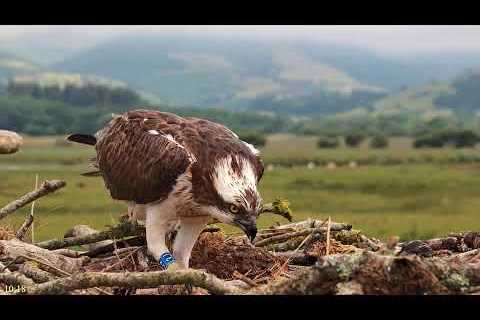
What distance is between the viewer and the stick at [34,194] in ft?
25.7

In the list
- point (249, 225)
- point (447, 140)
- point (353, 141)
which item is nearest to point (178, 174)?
point (249, 225)

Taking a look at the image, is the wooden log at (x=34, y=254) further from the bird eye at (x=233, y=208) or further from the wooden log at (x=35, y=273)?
the bird eye at (x=233, y=208)

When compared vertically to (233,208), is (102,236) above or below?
below

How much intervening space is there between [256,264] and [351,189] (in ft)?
138

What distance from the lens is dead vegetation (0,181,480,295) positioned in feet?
17.0

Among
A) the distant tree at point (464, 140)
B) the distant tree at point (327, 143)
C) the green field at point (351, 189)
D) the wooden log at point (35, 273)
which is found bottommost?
the distant tree at point (327, 143)

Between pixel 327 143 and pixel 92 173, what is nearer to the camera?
pixel 92 173

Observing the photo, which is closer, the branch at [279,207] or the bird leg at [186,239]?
the bird leg at [186,239]

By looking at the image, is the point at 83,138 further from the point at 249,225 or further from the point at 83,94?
the point at 83,94

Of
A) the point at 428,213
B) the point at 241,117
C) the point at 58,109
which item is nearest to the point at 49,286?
the point at 428,213

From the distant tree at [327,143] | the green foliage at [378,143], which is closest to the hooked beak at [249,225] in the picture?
the distant tree at [327,143]

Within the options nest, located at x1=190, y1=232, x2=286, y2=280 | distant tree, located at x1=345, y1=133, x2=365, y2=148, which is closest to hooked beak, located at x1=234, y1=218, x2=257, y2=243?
nest, located at x1=190, y1=232, x2=286, y2=280

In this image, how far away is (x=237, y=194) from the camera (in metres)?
6.26

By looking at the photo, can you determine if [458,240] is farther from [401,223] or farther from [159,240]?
[401,223]
